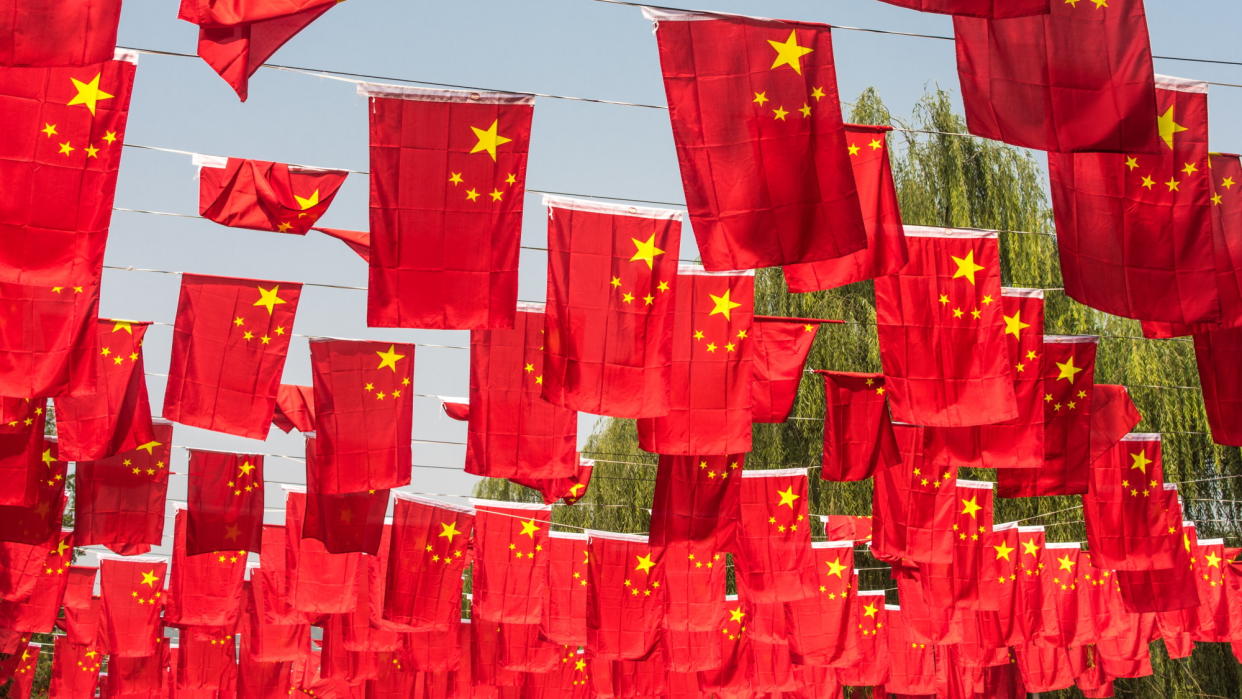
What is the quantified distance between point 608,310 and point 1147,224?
449cm

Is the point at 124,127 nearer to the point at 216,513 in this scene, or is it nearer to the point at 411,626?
the point at 216,513

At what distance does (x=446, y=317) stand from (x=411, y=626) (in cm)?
916

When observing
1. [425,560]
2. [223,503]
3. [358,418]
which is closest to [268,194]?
[358,418]

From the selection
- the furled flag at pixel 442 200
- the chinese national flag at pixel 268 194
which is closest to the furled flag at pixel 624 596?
the chinese national flag at pixel 268 194

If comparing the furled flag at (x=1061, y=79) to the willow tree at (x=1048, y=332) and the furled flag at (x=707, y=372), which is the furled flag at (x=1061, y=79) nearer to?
the furled flag at (x=707, y=372)

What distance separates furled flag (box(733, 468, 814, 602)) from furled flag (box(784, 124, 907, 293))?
6613 mm

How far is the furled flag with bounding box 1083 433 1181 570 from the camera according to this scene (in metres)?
17.5

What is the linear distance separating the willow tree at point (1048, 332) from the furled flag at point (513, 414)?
29.6 feet

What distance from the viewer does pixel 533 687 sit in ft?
81.6

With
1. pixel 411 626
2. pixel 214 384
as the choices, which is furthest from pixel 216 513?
pixel 214 384

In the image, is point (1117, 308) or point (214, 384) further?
point (214, 384)

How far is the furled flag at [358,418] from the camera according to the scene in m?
14.6

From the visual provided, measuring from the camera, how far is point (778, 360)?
51.0ft

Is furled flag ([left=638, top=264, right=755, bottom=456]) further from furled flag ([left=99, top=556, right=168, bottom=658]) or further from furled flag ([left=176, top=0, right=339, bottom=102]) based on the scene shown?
furled flag ([left=99, top=556, right=168, bottom=658])
